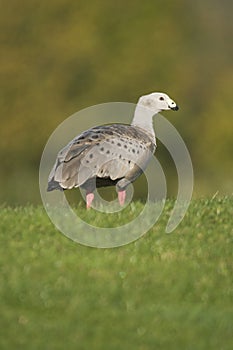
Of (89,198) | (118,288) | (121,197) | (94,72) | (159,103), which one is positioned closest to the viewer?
(118,288)

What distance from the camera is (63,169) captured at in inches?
615

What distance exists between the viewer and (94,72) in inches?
1688

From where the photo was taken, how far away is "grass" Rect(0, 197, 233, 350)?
11.5 metres

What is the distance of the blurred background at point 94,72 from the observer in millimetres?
40250

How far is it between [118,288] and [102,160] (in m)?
3.38

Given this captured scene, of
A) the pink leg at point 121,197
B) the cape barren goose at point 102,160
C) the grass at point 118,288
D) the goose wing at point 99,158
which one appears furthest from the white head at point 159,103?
the grass at point 118,288

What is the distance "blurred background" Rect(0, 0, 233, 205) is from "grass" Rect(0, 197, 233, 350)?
23757 millimetres

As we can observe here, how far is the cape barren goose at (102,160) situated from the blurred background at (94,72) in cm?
2208

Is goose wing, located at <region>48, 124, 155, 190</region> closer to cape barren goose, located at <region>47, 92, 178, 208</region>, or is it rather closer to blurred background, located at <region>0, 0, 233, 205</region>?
cape barren goose, located at <region>47, 92, 178, 208</region>

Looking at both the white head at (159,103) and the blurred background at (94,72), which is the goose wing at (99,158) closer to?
the white head at (159,103)

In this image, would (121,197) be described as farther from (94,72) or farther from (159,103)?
(94,72)

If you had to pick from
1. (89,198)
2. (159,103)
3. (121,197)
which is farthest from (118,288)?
(159,103)

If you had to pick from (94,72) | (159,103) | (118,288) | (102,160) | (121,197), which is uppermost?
(94,72)

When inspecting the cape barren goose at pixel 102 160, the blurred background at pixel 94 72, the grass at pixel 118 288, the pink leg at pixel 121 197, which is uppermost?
the blurred background at pixel 94 72
